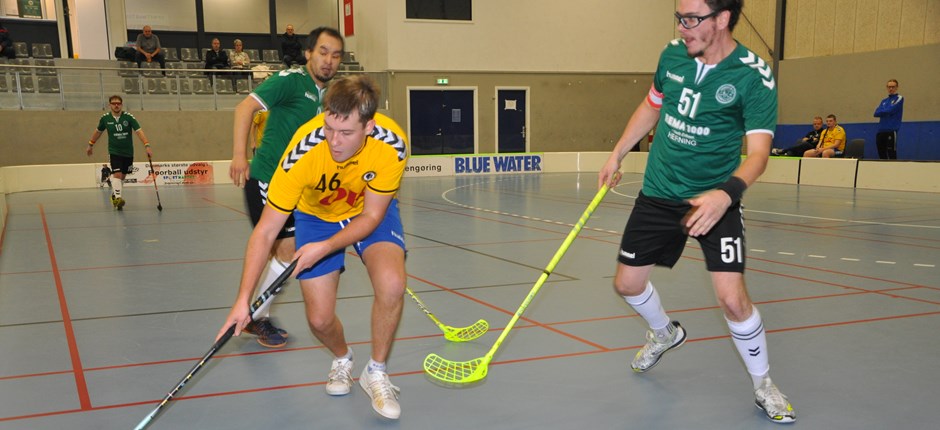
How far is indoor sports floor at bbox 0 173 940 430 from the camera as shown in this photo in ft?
10.7

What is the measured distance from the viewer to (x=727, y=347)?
165 inches

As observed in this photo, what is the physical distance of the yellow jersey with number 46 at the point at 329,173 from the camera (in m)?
3.07

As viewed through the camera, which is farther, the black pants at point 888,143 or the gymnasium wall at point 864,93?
the gymnasium wall at point 864,93

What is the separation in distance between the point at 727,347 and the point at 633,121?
141 cm

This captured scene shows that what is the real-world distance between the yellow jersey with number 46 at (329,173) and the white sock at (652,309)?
48.9 inches

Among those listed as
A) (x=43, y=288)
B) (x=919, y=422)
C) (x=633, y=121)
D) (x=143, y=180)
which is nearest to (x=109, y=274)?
(x=43, y=288)

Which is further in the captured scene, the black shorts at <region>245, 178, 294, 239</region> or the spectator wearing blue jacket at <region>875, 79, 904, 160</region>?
the spectator wearing blue jacket at <region>875, 79, 904, 160</region>

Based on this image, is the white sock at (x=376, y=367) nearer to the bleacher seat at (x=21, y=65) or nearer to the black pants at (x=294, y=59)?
the bleacher seat at (x=21, y=65)

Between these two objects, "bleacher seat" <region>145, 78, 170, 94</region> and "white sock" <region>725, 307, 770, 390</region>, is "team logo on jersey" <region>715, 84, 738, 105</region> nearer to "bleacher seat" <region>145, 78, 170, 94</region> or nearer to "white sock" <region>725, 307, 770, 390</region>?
"white sock" <region>725, 307, 770, 390</region>

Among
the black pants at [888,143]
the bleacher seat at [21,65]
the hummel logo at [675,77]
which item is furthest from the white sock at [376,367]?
the bleacher seat at [21,65]

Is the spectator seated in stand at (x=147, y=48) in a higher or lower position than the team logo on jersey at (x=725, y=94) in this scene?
higher

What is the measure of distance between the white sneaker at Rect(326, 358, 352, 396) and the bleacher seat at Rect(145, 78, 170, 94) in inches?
685

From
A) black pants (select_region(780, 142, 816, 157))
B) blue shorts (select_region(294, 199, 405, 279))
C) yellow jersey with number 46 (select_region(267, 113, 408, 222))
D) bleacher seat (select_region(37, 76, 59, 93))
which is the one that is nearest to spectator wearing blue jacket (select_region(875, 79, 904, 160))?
black pants (select_region(780, 142, 816, 157))

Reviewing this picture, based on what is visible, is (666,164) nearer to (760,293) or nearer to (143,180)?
(760,293)
